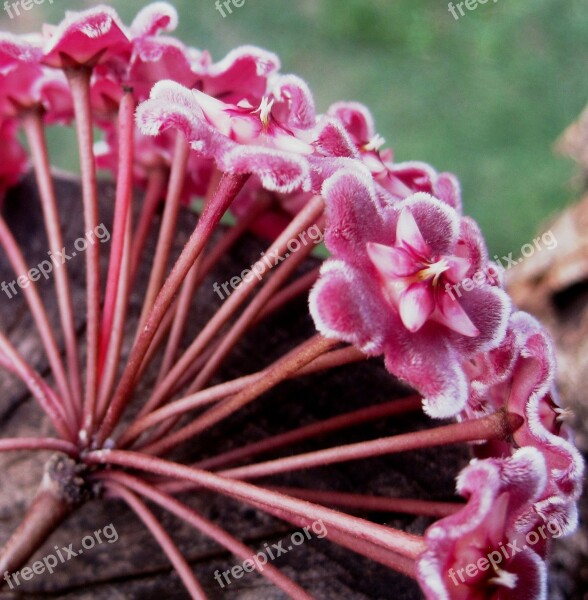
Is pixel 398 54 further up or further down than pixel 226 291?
further up

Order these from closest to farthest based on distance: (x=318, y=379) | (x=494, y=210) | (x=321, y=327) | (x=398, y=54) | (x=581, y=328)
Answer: (x=321, y=327) → (x=318, y=379) → (x=581, y=328) → (x=494, y=210) → (x=398, y=54)

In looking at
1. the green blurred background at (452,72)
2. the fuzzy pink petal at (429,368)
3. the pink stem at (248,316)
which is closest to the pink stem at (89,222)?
the pink stem at (248,316)

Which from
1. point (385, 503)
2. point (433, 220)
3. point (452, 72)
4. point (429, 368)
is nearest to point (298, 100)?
point (433, 220)

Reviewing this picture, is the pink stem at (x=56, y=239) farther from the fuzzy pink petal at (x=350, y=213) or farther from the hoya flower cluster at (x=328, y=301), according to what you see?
the fuzzy pink petal at (x=350, y=213)

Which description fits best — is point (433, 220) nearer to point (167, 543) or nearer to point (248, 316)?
point (248, 316)

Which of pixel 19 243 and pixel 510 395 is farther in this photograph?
pixel 19 243

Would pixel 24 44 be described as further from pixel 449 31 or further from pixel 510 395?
pixel 449 31

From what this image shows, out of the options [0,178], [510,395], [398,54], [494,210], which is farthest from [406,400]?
[398,54]
